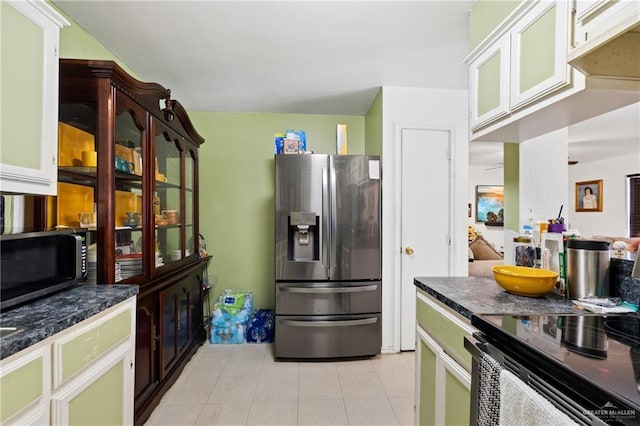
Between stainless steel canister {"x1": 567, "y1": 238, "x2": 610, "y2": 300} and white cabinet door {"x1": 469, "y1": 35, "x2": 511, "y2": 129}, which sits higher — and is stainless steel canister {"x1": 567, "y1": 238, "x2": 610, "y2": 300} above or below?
below

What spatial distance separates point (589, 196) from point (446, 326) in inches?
35.6

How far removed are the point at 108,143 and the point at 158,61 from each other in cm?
117

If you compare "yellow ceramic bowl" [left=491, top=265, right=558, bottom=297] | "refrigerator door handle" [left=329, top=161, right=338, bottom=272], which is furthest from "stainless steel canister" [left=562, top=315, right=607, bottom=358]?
"refrigerator door handle" [left=329, top=161, right=338, bottom=272]

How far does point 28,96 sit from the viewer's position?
109cm

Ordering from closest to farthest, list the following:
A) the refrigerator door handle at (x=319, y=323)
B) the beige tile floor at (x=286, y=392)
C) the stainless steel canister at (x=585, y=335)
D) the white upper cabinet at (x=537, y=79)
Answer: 1. the stainless steel canister at (x=585, y=335)
2. the white upper cabinet at (x=537, y=79)
3. the beige tile floor at (x=286, y=392)
4. the refrigerator door handle at (x=319, y=323)

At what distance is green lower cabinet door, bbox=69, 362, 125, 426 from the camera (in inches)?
42.6

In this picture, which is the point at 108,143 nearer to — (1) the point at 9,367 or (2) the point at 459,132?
(1) the point at 9,367

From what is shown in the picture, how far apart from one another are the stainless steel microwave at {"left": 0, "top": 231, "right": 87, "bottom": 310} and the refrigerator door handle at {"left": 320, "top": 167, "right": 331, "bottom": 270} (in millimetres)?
1634

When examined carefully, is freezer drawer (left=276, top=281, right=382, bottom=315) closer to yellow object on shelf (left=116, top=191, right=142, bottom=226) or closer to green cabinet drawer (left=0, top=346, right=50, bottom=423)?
yellow object on shelf (left=116, top=191, right=142, bottom=226)

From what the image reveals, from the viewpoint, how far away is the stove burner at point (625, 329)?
785 mm

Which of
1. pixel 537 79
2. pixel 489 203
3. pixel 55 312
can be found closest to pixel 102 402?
pixel 55 312

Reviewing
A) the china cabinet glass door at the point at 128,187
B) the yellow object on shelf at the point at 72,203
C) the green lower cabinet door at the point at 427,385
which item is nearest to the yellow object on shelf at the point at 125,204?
the china cabinet glass door at the point at 128,187

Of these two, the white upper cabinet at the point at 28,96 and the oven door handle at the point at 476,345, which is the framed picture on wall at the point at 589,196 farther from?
the white upper cabinet at the point at 28,96

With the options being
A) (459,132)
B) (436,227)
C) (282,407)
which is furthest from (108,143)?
(459,132)
